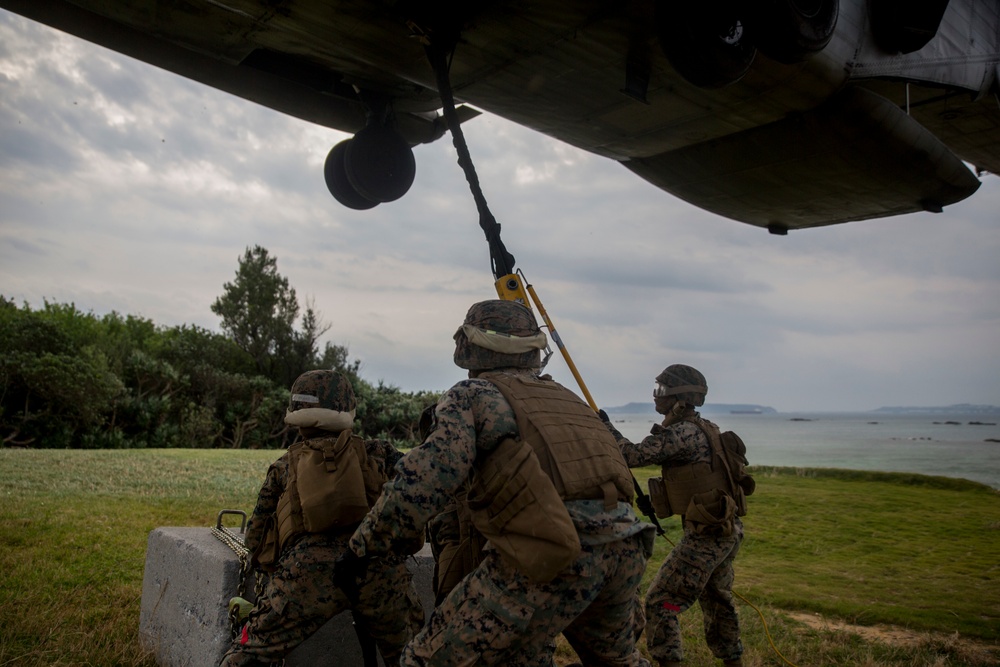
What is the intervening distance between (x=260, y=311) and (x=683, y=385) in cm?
2613

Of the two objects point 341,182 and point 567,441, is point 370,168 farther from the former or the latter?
point 567,441

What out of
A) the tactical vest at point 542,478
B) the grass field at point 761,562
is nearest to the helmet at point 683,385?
the grass field at point 761,562

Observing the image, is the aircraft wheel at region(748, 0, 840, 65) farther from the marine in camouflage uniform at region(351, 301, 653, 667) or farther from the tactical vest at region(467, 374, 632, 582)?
the marine in camouflage uniform at region(351, 301, 653, 667)

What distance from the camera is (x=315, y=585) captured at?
336cm

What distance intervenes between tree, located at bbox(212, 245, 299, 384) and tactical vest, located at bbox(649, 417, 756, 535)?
22.9m

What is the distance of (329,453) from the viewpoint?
3.55m

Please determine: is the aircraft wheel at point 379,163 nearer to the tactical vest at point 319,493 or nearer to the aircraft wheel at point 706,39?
the aircraft wheel at point 706,39

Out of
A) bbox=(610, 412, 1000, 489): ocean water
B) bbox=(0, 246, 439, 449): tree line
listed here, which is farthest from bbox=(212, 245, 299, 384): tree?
bbox=(610, 412, 1000, 489): ocean water

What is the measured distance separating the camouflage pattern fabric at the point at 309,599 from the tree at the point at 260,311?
23736mm

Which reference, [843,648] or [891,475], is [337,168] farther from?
[891,475]

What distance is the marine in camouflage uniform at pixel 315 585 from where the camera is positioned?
10.9 feet

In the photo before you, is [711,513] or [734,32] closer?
[734,32]

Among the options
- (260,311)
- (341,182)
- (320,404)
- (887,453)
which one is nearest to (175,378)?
(260,311)

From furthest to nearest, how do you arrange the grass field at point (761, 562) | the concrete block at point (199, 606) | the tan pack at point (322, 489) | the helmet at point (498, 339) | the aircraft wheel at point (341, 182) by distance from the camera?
1. the aircraft wheel at point (341, 182)
2. the grass field at point (761, 562)
3. the concrete block at point (199, 606)
4. the tan pack at point (322, 489)
5. the helmet at point (498, 339)
